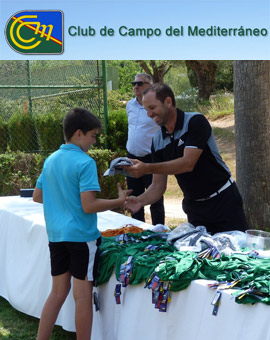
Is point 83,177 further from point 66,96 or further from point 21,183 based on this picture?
point 66,96

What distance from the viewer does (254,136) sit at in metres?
6.03

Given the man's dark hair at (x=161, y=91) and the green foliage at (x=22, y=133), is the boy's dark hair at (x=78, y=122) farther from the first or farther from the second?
the green foliage at (x=22, y=133)

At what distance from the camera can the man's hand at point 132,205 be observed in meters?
3.38

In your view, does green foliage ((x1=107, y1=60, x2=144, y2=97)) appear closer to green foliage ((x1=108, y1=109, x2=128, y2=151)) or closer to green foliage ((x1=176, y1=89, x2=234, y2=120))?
green foliage ((x1=176, y1=89, x2=234, y2=120))

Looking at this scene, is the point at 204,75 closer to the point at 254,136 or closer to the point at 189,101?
the point at 189,101

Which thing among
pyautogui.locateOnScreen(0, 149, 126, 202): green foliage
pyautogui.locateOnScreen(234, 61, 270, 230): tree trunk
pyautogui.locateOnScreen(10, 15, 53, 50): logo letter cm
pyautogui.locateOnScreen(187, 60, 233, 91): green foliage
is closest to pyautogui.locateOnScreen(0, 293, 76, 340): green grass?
pyautogui.locateOnScreen(234, 61, 270, 230): tree trunk

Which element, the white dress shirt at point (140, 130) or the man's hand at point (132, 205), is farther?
the white dress shirt at point (140, 130)

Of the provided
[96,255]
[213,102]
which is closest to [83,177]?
[96,255]

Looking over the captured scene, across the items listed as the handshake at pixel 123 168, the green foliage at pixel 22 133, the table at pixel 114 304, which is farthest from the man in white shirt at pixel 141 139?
the green foliage at pixel 22 133

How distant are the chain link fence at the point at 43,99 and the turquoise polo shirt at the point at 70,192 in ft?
17.8

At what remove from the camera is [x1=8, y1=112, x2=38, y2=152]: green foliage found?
8672 mm

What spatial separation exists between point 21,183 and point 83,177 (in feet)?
17.2

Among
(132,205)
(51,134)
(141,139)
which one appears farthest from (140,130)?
(51,134)

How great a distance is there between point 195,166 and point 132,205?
485mm
